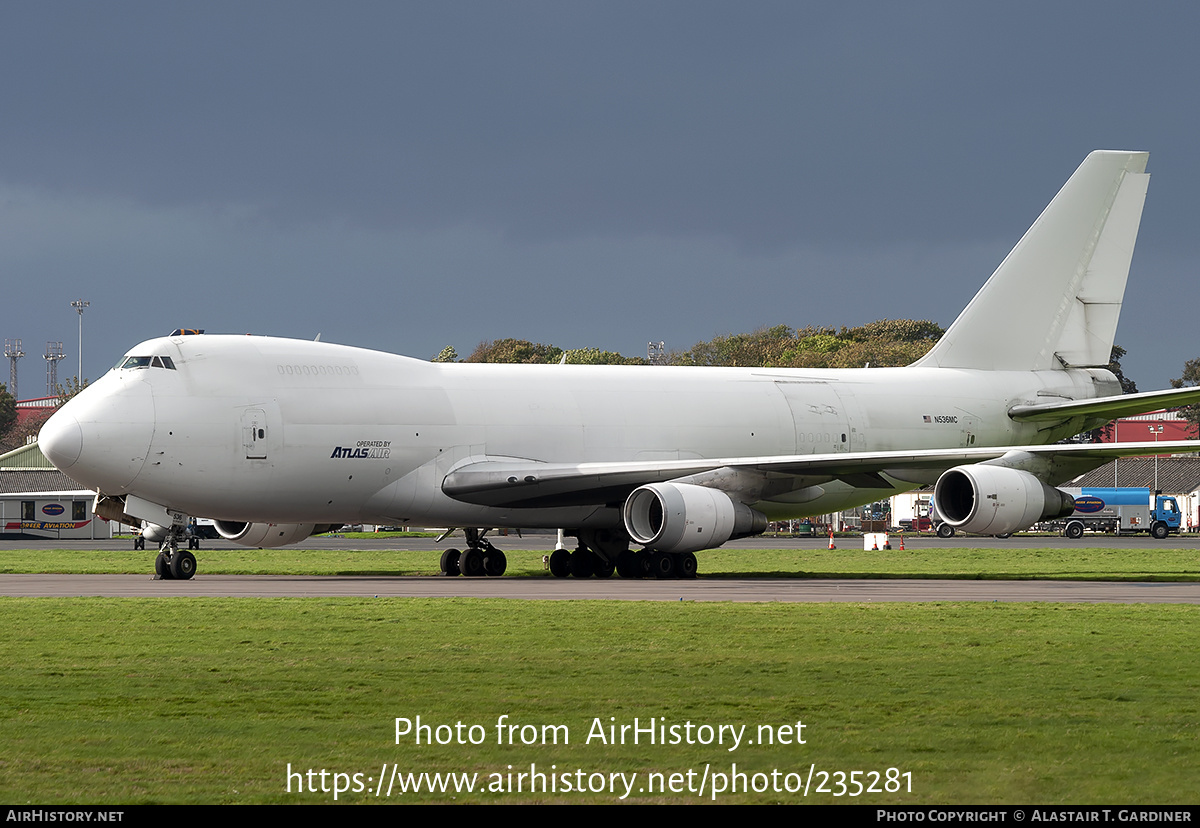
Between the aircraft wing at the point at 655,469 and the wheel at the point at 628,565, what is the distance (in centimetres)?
153

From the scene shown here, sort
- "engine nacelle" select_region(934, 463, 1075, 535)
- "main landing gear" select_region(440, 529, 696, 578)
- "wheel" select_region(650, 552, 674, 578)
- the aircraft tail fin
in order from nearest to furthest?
"engine nacelle" select_region(934, 463, 1075, 535)
"wheel" select_region(650, 552, 674, 578)
"main landing gear" select_region(440, 529, 696, 578)
the aircraft tail fin

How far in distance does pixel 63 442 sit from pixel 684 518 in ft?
37.9

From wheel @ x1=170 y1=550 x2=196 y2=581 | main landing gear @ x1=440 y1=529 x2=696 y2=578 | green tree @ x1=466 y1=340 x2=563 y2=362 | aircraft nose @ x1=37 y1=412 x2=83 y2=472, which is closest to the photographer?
aircraft nose @ x1=37 y1=412 x2=83 y2=472

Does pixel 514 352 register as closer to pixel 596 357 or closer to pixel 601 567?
pixel 596 357

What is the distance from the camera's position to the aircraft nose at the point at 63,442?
26266 mm

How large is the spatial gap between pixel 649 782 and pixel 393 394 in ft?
73.2

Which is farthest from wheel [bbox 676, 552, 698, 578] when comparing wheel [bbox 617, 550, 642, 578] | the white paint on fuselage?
the white paint on fuselage

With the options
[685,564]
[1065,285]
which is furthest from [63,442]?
[1065,285]

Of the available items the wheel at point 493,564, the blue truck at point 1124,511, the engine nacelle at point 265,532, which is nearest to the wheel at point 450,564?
the wheel at point 493,564

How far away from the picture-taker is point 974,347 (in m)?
39.3

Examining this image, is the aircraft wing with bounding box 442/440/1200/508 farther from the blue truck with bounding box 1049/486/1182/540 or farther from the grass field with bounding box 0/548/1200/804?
the blue truck with bounding box 1049/486/1182/540

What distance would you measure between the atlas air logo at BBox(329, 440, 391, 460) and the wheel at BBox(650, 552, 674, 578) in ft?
19.4

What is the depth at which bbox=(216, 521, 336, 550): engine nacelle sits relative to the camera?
32.6 metres

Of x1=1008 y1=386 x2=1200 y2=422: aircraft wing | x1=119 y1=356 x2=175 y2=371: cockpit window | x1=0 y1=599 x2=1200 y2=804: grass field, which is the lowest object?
x1=0 y1=599 x2=1200 y2=804: grass field
